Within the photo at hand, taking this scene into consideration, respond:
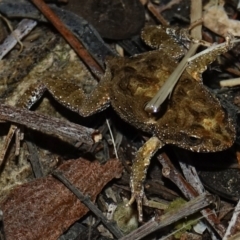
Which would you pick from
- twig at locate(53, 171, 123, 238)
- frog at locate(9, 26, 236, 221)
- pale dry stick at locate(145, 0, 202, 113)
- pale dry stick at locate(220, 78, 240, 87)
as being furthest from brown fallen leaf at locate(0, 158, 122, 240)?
pale dry stick at locate(220, 78, 240, 87)

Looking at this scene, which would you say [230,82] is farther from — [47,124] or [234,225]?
[47,124]

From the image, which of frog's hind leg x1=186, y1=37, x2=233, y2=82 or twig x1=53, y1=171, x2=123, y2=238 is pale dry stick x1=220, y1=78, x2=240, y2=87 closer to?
frog's hind leg x1=186, y1=37, x2=233, y2=82

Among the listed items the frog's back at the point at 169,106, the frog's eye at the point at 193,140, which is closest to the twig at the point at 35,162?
the frog's back at the point at 169,106

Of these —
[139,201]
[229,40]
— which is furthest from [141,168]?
[229,40]

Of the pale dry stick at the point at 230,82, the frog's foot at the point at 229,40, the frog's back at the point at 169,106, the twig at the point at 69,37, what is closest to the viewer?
the frog's back at the point at 169,106

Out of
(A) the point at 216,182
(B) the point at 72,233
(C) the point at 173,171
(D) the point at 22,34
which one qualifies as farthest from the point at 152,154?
(D) the point at 22,34

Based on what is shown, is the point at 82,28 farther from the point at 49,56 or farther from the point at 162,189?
the point at 162,189

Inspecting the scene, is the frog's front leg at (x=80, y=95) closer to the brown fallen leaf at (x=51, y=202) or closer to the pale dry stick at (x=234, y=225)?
the brown fallen leaf at (x=51, y=202)
